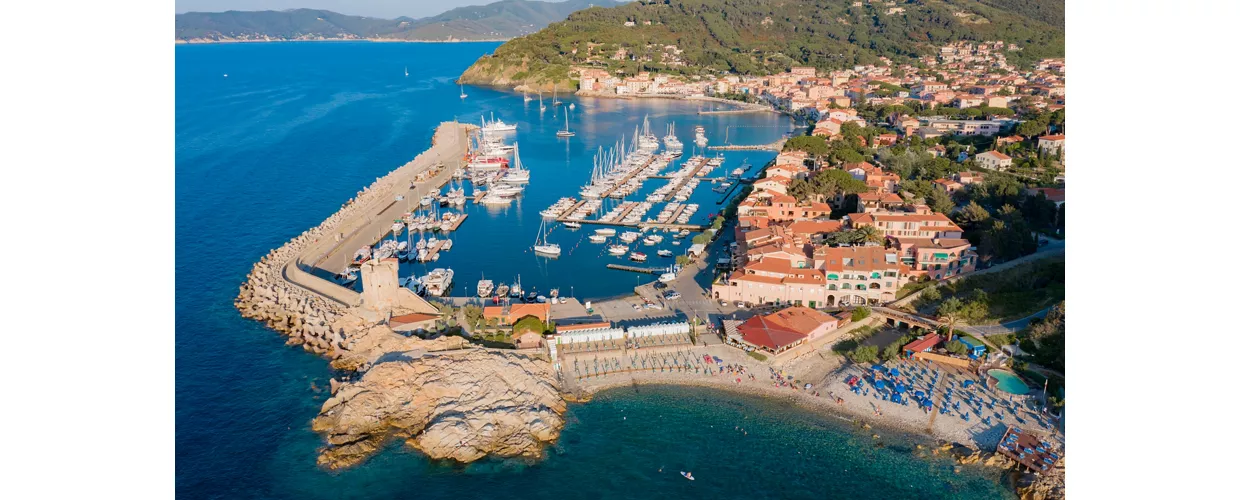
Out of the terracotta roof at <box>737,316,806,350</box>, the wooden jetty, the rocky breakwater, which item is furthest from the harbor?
the rocky breakwater

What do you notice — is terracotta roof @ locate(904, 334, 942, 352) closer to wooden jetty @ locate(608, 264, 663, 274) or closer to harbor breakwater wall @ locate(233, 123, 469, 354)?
wooden jetty @ locate(608, 264, 663, 274)

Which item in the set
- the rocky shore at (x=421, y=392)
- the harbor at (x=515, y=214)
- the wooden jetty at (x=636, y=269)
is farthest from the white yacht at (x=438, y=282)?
the wooden jetty at (x=636, y=269)

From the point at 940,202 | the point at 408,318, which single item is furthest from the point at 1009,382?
the point at 408,318

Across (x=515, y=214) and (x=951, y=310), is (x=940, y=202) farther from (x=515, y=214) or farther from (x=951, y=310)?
(x=515, y=214)

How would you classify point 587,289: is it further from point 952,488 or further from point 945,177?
point 945,177

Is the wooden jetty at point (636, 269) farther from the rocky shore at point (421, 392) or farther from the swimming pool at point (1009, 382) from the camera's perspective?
the swimming pool at point (1009, 382)
